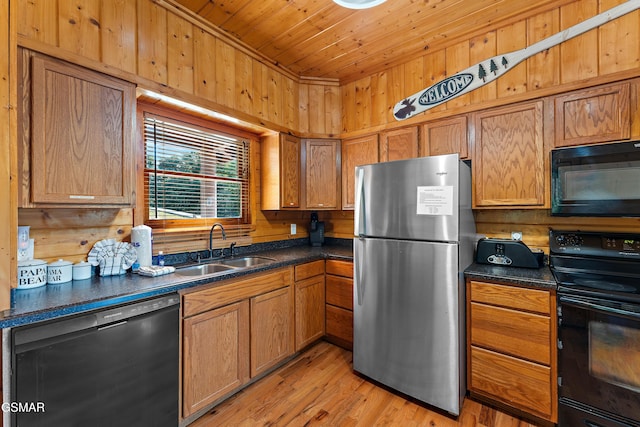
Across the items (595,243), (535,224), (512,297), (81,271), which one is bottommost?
(512,297)

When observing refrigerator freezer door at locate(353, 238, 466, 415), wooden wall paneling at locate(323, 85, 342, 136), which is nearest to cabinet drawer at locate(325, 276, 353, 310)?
refrigerator freezer door at locate(353, 238, 466, 415)

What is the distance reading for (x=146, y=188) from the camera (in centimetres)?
214

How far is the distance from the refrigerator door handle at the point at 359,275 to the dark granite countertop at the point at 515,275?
2.34ft

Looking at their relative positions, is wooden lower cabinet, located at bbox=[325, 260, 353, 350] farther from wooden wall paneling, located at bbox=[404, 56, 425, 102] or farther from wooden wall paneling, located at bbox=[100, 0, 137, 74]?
wooden wall paneling, located at bbox=[100, 0, 137, 74]

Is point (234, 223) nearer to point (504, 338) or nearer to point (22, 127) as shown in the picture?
point (22, 127)

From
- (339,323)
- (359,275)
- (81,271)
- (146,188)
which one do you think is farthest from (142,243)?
(339,323)

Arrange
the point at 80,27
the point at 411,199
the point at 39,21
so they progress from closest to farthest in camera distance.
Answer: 1. the point at 39,21
2. the point at 80,27
3. the point at 411,199

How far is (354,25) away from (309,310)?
2.43 metres

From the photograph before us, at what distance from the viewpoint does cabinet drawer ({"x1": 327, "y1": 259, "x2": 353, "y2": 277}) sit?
261 cm

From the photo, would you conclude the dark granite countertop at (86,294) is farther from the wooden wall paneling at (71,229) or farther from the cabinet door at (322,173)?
the cabinet door at (322,173)

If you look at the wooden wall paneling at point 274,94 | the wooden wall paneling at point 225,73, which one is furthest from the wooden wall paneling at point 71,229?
the wooden wall paneling at point 274,94

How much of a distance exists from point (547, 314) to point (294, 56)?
2834 mm

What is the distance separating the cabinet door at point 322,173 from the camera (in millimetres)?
3018

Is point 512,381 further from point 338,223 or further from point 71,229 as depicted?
point 71,229
